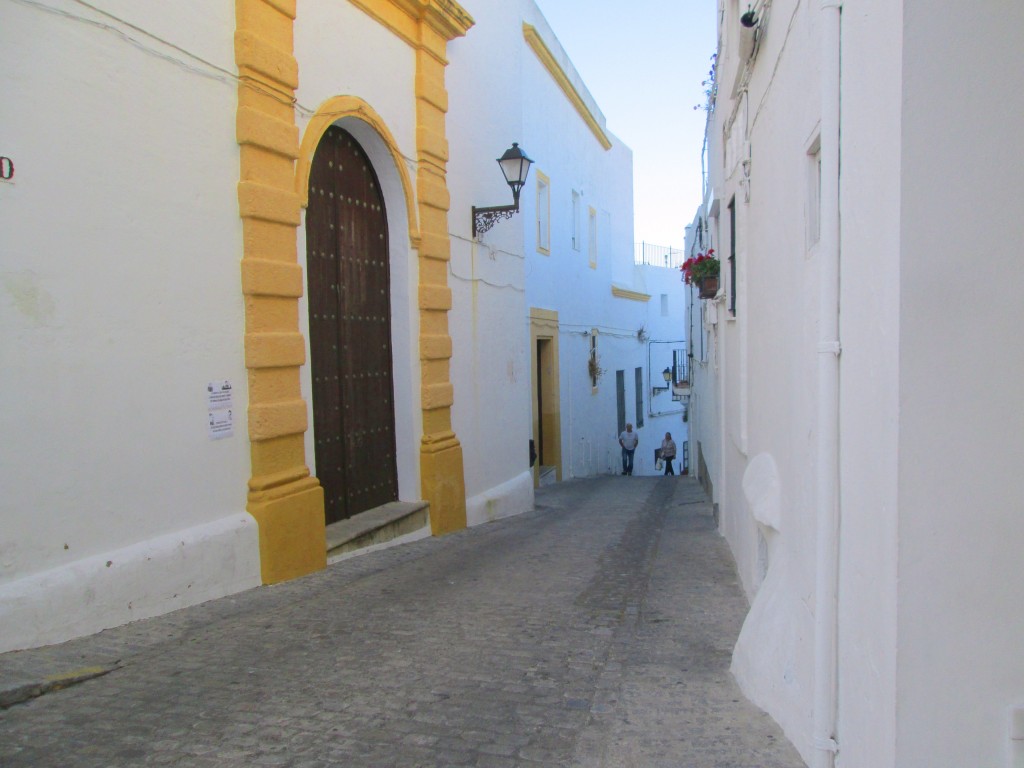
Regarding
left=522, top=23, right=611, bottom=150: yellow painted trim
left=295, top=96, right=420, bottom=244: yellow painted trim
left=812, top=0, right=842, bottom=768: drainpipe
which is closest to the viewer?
left=812, top=0, right=842, bottom=768: drainpipe

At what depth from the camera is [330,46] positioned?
6.97 m

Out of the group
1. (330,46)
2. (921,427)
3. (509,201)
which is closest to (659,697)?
(921,427)

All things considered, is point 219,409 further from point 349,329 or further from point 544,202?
point 544,202

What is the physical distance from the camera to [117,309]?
4.77 meters

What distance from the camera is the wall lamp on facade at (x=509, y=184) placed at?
945 cm

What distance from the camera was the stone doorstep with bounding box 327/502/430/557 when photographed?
22.6 ft

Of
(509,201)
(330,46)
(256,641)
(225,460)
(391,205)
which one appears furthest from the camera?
(509,201)

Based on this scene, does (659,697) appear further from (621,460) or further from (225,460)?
(621,460)

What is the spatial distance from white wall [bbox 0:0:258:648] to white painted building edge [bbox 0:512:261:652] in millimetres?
12

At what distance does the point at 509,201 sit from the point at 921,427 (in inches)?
367

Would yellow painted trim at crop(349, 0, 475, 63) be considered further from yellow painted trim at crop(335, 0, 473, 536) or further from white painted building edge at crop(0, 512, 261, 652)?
white painted building edge at crop(0, 512, 261, 652)

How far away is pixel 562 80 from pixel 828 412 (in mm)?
15829

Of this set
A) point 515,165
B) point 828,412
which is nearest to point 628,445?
point 515,165

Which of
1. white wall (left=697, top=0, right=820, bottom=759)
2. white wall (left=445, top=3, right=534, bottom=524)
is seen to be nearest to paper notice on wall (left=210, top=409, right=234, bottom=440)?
white wall (left=697, top=0, right=820, bottom=759)
